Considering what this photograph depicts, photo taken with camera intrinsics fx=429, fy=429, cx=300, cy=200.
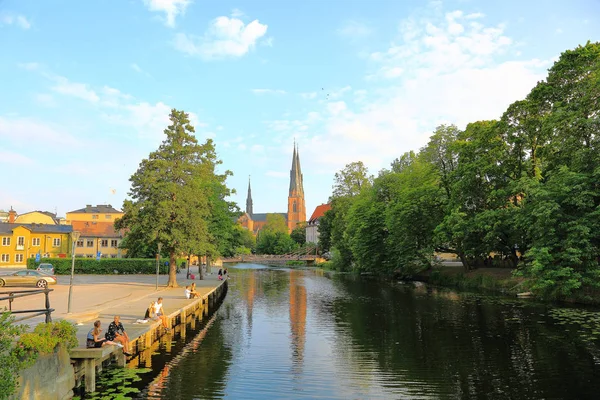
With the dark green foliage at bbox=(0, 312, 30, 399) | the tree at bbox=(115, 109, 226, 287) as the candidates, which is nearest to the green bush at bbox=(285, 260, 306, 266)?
the tree at bbox=(115, 109, 226, 287)

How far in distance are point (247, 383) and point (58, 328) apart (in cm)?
526

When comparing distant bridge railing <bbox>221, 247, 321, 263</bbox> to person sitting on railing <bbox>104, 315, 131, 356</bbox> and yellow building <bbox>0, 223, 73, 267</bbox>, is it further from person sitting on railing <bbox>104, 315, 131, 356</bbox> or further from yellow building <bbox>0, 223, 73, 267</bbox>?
person sitting on railing <bbox>104, 315, 131, 356</bbox>

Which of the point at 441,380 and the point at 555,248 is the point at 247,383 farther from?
the point at 555,248

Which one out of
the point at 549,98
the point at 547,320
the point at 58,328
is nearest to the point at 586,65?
the point at 549,98

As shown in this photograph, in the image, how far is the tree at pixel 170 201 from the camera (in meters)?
31.9

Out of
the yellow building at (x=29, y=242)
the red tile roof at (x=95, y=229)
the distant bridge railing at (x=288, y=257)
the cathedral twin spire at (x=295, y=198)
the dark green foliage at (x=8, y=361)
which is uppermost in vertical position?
the cathedral twin spire at (x=295, y=198)

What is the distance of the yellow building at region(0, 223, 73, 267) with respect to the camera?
6619 centimetres

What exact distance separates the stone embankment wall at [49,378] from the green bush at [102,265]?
43.1 m

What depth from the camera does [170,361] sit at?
576 inches

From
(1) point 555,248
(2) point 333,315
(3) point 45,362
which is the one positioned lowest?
(2) point 333,315

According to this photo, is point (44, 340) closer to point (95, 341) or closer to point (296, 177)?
point (95, 341)

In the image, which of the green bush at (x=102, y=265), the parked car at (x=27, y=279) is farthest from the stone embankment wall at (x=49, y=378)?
the green bush at (x=102, y=265)

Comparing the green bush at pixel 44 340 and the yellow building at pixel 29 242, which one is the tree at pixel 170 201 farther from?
the yellow building at pixel 29 242

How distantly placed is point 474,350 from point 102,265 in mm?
45602
